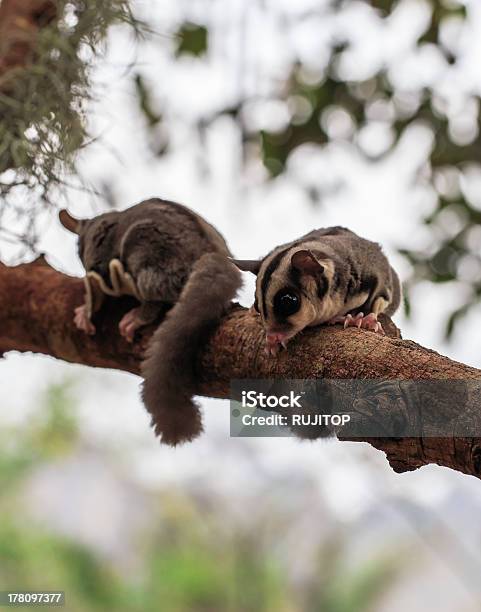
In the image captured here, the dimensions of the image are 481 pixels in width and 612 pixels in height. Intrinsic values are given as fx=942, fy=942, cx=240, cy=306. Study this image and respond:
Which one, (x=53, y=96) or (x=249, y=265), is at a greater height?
(x=53, y=96)

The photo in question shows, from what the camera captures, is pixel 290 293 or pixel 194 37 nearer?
pixel 290 293

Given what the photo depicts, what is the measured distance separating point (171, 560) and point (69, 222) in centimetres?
306

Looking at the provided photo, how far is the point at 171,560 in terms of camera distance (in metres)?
5.15

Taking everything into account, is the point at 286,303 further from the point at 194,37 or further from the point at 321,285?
the point at 194,37

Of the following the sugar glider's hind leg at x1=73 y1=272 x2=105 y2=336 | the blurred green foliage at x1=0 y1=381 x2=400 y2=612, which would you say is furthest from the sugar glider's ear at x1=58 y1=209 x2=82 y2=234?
Answer: the blurred green foliage at x1=0 y1=381 x2=400 y2=612

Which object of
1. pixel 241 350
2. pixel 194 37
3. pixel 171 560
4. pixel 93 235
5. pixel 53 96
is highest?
pixel 194 37

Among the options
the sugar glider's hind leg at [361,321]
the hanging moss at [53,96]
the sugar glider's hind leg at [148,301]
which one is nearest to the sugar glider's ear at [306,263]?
the sugar glider's hind leg at [361,321]

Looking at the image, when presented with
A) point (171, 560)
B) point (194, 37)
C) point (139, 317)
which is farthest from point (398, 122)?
point (171, 560)

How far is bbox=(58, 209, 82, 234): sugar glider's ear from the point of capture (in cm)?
255

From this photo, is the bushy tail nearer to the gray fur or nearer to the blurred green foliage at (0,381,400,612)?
the gray fur

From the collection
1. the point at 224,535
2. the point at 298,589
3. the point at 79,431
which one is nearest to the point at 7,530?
the point at 79,431

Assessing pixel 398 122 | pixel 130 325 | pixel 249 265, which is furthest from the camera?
pixel 398 122

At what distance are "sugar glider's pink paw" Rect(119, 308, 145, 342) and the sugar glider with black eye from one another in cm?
35

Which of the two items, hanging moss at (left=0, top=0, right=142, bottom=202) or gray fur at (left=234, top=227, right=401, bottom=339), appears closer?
gray fur at (left=234, top=227, right=401, bottom=339)
